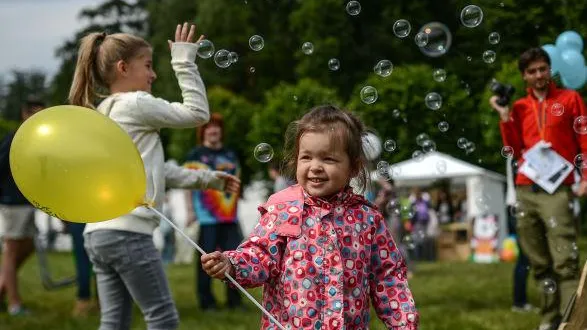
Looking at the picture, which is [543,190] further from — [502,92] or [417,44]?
[417,44]

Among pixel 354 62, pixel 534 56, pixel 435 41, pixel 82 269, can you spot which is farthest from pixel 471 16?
pixel 354 62

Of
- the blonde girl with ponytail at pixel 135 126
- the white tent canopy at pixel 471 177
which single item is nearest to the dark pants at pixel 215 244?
the blonde girl with ponytail at pixel 135 126

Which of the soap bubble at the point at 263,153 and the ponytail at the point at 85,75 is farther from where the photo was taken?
the soap bubble at the point at 263,153

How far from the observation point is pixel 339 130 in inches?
120

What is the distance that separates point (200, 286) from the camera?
7.31 metres

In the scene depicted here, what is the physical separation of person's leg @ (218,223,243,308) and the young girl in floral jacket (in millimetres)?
4253

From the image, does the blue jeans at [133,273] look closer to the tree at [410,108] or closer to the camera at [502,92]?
the camera at [502,92]

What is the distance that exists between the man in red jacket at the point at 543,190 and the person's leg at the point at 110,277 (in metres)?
2.42

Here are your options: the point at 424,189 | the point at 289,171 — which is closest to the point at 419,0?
the point at 424,189

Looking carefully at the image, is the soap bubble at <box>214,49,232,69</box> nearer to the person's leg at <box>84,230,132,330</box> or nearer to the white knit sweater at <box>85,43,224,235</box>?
the white knit sweater at <box>85,43,224,235</box>

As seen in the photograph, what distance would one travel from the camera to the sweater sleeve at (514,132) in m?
5.19

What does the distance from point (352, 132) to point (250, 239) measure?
0.50 metres

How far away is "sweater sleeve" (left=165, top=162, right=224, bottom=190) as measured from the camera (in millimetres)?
4059

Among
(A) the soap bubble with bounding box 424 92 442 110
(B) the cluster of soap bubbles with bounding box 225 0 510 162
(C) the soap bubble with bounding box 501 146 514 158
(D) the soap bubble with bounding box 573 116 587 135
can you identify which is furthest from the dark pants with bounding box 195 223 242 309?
(D) the soap bubble with bounding box 573 116 587 135
